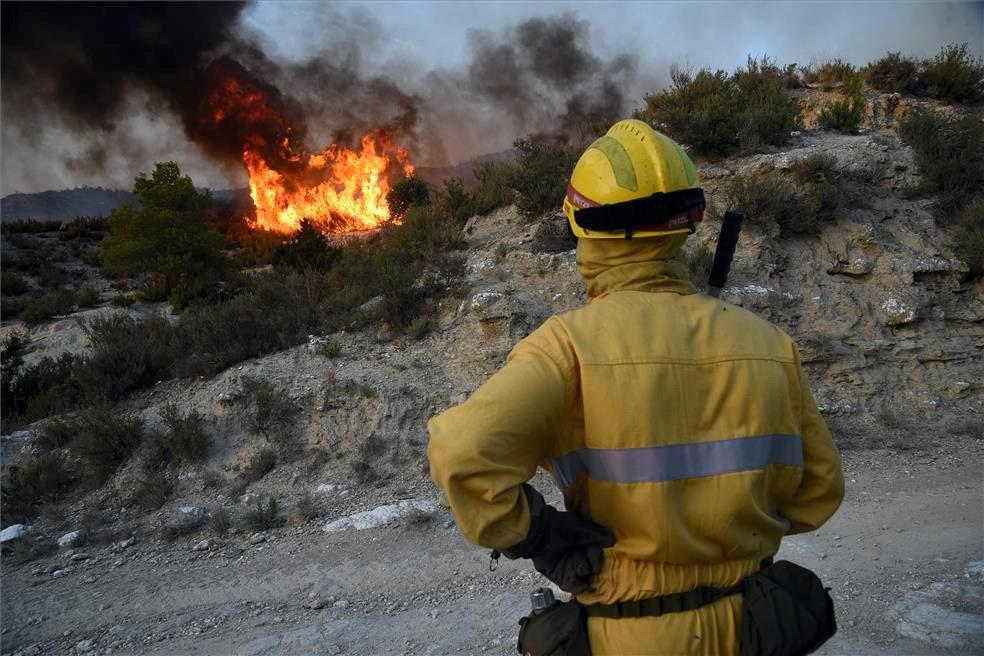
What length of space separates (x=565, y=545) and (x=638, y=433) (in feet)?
1.10

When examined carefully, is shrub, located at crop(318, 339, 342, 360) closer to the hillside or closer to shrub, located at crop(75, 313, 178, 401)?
the hillside

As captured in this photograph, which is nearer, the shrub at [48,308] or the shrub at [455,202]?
the shrub at [48,308]

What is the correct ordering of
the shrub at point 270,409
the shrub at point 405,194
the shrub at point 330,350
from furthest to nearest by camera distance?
the shrub at point 405,194, the shrub at point 330,350, the shrub at point 270,409

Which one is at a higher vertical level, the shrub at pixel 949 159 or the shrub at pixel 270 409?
the shrub at pixel 949 159

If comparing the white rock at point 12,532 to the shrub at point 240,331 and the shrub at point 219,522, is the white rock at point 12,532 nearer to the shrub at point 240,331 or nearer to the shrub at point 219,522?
the shrub at point 219,522

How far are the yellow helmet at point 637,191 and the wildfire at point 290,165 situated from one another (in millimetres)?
18686

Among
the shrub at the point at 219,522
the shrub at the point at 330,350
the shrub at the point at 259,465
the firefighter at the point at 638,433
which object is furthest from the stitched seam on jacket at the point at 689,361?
the shrub at the point at 330,350

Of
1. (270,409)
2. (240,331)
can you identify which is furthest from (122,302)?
(270,409)

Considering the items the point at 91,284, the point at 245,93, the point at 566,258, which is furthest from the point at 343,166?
the point at 566,258

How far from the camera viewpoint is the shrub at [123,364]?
7.96 m

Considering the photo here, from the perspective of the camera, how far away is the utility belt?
1594 mm

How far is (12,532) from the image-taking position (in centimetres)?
570

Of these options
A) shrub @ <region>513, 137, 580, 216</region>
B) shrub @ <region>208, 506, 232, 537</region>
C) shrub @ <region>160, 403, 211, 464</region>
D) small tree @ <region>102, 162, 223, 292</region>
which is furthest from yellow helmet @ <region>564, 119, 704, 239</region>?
small tree @ <region>102, 162, 223, 292</region>

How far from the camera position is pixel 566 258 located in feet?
31.0
